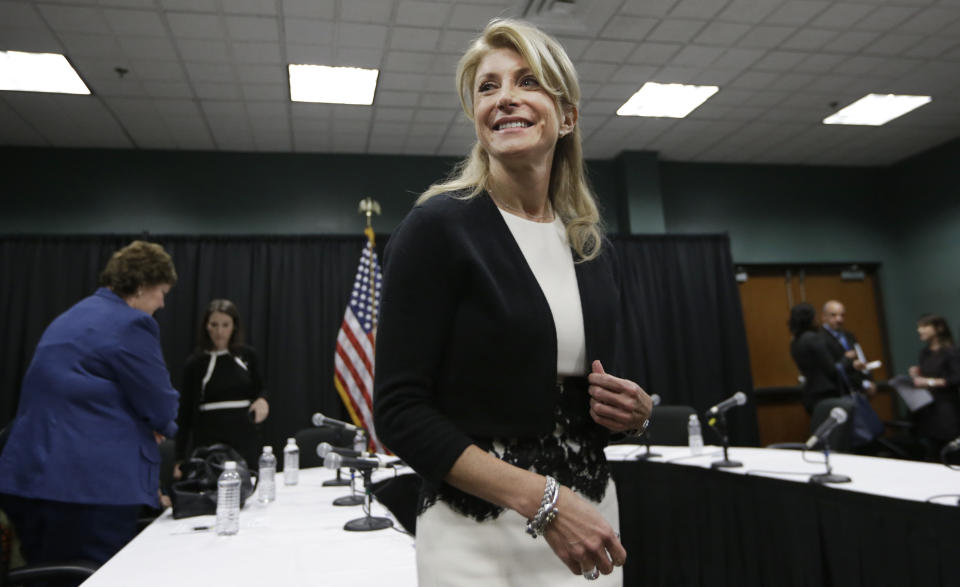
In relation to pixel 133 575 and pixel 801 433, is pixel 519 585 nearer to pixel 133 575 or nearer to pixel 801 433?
pixel 133 575

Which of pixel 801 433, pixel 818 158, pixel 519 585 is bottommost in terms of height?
pixel 801 433

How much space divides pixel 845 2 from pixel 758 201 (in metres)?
3.30

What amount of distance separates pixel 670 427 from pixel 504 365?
12.9 ft

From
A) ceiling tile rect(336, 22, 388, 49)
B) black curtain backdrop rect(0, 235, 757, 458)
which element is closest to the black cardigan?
ceiling tile rect(336, 22, 388, 49)

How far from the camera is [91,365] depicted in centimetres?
209

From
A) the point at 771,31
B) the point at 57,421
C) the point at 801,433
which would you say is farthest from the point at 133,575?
the point at 801,433

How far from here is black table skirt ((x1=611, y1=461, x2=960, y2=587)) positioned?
6.35 ft

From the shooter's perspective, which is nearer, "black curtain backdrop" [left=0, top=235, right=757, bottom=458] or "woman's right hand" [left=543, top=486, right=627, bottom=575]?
"woman's right hand" [left=543, top=486, right=627, bottom=575]

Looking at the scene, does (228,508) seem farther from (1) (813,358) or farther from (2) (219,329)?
(1) (813,358)

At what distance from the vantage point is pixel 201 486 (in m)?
2.32

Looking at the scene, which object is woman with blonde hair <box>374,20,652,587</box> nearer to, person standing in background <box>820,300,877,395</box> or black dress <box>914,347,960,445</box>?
person standing in background <box>820,300,877,395</box>

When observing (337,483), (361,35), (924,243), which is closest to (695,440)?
(337,483)

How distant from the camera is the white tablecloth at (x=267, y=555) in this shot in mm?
1508

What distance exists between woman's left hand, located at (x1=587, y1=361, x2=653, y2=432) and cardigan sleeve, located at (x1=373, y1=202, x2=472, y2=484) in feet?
0.52
